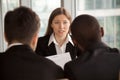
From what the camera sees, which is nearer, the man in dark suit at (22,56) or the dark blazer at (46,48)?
the man in dark suit at (22,56)

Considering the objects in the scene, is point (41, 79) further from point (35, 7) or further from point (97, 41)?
point (35, 7)

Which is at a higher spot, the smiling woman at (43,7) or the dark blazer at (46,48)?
the smiling woman at (43,7)

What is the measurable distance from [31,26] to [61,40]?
3.95 feet

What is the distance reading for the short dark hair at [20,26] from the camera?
1399 millimetres

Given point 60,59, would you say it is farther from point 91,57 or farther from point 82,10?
point 82,10

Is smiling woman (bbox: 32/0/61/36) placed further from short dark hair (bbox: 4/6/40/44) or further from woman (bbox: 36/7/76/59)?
short dark hair (bbox: 4/6/40/44)

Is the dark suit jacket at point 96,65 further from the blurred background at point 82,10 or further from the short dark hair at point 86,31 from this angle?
the blurred background at point 82,10

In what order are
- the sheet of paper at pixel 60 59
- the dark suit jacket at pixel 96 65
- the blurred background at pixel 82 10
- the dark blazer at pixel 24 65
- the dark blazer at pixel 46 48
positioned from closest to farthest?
the dark blazer at pixel 24 65
the dark suit jacket at pixel 96 65
the sheet of paper at pixel 60 59
the dark blazer at pixel 46 48
the blurred background at pixel 82 10

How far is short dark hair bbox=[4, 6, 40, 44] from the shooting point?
1.40m

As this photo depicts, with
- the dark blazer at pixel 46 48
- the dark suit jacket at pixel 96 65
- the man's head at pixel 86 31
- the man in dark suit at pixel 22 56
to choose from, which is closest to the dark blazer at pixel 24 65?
the man in dark suit at pixel 22 56

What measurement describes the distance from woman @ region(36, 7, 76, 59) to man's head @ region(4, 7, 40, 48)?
3.64ft

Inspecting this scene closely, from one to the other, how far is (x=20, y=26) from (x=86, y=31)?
406 mm

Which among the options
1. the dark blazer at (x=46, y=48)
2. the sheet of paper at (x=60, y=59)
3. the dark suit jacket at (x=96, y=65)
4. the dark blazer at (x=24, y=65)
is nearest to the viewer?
the dark blazer at (x=24, y=65)

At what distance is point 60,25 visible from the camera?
8.41 feet
